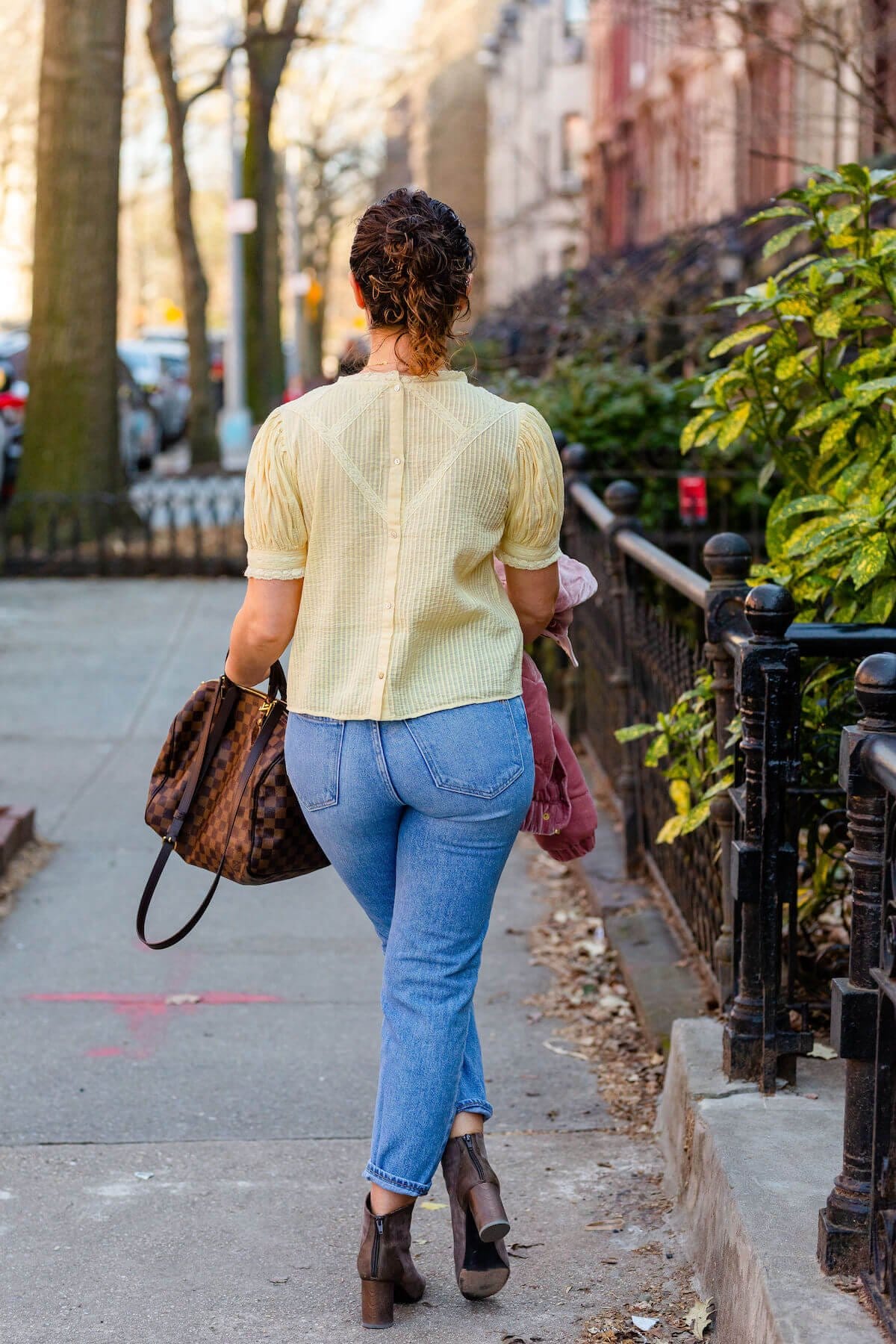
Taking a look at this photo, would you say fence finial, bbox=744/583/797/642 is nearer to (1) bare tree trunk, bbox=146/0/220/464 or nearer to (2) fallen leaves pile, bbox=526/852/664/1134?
(2) fallen leaves pile, bbox=526/852/664/1134

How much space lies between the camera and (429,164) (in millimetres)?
68938

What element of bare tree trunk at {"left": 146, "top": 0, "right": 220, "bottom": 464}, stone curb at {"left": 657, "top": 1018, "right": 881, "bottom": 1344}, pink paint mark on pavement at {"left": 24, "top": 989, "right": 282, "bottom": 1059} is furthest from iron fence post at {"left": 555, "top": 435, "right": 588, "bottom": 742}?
bare tree trunk at {"left": 146, "top": 0, "right": 220, "bottom": 464}

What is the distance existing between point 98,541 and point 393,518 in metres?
10.7

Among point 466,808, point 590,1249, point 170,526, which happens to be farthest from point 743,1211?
point 170,526

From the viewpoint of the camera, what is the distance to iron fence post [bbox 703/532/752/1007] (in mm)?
3658

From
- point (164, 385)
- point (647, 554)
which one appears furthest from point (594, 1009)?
point (164, 385)

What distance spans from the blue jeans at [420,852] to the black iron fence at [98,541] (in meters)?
10.1

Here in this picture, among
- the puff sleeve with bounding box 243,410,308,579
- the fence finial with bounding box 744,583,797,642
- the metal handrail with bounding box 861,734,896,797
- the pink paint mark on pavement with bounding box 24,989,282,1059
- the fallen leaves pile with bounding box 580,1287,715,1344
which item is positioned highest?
the puff sleeve with bounding box 243,410,308,579

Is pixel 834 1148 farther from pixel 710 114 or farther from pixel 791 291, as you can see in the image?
pixel 710 114

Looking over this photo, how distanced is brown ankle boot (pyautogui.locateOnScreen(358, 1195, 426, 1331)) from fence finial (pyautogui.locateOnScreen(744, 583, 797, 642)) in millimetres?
1234

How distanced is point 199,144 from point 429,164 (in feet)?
80.9

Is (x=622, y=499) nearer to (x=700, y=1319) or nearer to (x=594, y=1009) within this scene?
(x=594, y=1009)

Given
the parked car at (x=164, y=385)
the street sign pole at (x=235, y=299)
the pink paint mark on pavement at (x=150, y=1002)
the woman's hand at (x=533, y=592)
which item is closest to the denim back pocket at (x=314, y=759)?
the woman's hand at (x=533, y=592)

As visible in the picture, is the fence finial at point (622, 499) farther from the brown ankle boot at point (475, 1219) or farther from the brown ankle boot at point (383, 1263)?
the brown ankle boot at point (383, 1263)
